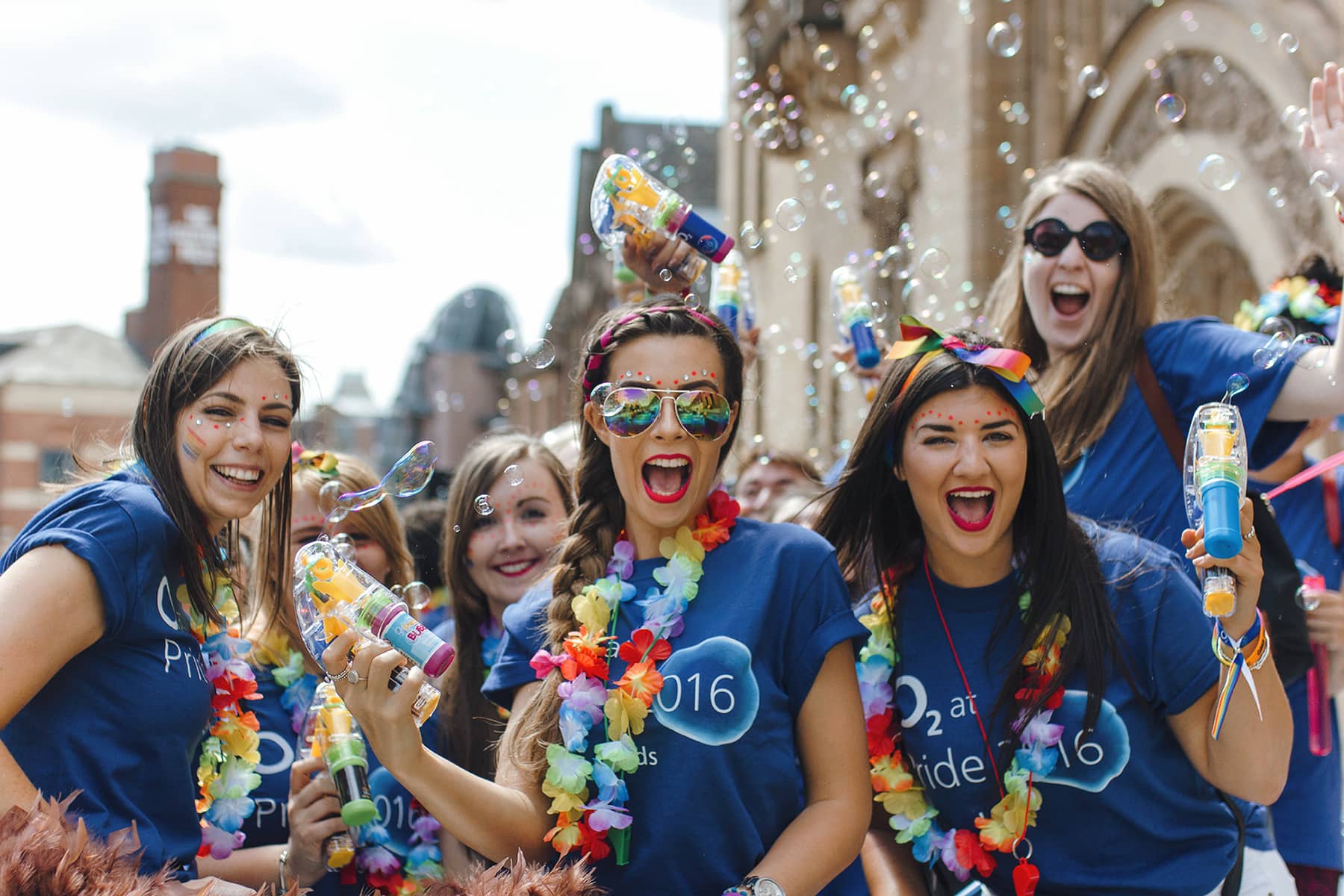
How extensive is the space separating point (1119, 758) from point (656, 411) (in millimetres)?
1054

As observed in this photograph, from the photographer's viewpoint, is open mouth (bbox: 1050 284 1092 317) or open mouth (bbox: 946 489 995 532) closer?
open mouth (bbox: 946 489 995 532)

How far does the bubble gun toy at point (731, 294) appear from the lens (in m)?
3.11

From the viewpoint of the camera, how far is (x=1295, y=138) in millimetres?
5379

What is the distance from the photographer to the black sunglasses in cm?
298

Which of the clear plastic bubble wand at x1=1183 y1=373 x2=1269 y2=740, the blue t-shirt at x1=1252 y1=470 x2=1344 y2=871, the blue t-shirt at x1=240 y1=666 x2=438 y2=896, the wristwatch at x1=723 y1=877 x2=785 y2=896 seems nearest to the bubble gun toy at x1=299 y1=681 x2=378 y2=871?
the blue t-shirt at x1=240 y1=666 x2=438 y2=896

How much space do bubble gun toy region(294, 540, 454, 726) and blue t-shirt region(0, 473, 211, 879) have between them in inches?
11.9

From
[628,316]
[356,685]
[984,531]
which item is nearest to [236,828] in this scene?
[356,685]

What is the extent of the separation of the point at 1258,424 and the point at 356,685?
2.04 meters

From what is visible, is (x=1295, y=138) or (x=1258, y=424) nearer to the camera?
(x=1258, y=424)

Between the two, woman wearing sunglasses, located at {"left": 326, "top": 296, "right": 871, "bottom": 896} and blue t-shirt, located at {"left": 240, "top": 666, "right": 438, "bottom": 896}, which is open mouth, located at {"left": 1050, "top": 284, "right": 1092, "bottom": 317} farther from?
blue t-shirt, located at {"left": 240, "top": 666, "right": 438, "bottom": 896}

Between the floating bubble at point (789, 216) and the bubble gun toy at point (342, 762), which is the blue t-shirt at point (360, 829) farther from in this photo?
the floating bubble at point (789, 216)

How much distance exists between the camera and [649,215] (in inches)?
112

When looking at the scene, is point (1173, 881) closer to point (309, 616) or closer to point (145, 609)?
point (309, 616)

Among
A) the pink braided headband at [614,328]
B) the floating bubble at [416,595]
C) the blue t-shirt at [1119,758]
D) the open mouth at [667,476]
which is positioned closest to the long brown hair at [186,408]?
the floating bubble at [416,595]
